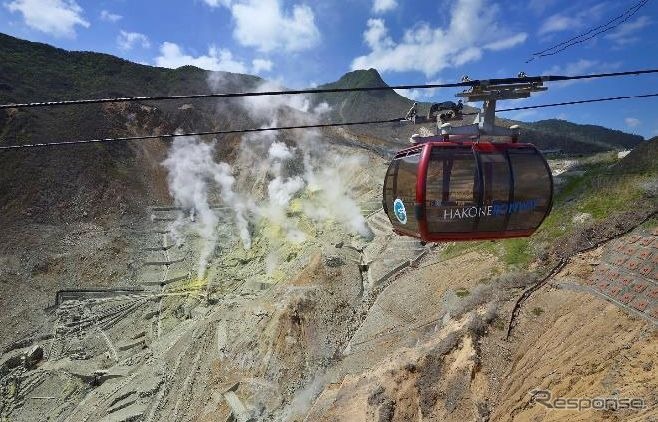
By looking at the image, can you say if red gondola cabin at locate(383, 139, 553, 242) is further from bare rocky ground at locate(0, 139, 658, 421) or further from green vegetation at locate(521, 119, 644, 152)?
green vegetation at locate(521, 119, 644, 152)

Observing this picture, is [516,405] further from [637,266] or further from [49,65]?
[49,65]

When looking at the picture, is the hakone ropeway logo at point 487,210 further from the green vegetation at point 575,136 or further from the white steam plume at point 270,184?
the green vegetation at point 575,136

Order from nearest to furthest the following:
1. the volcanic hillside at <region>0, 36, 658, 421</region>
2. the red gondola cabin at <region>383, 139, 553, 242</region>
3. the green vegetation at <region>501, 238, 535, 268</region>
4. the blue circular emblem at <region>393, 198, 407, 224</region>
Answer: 1. the red gondola cabin at <region>383, 139, 553, 242</region>
2. the blue circular emblem at <region>393, 198, 407, 224</region>
3. the volcanic hillside at <region>0, 36, 658, 421</region>
4. the green vegetation at <region>501, 238, 535, 268</region>

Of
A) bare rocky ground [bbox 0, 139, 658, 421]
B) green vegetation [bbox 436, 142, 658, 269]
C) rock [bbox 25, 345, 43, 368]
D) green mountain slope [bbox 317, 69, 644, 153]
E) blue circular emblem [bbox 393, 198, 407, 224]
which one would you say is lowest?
rock [bbox 25, 345, 43, 368]

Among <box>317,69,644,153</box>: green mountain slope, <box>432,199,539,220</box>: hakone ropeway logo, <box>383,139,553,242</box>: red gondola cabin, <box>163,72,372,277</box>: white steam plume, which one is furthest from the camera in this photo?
<box>317,69,644,153</box>: green mountain slope

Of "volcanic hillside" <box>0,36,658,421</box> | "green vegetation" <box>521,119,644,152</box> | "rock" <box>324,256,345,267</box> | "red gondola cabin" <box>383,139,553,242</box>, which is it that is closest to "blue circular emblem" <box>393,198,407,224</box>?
"red gondola cabin" <box>383,139,553,242</box>

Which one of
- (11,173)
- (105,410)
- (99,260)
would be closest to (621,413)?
(105,410)
